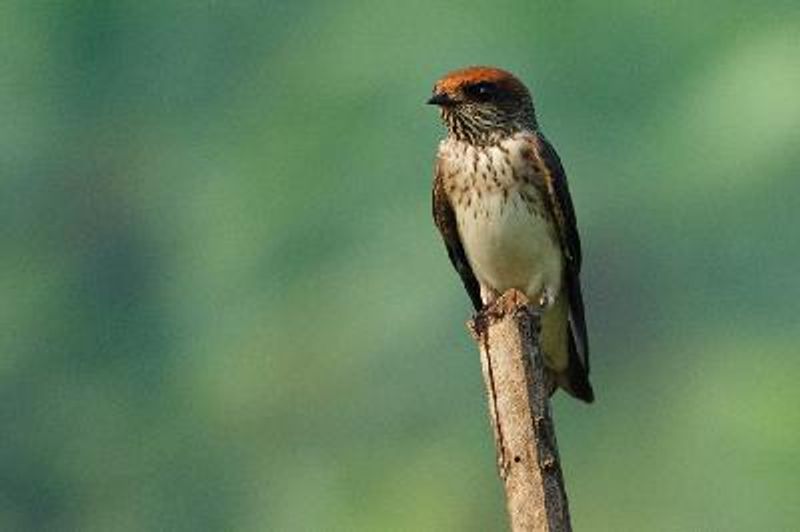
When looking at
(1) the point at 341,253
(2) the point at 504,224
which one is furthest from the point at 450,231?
(1) the point at 341,253

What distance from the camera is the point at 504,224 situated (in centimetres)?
568

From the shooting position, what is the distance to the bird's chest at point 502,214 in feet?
18.6

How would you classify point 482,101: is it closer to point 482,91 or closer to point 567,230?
point 482,91

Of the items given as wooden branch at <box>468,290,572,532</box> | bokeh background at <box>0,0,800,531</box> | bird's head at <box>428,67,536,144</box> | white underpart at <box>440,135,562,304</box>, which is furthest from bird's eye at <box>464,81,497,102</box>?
bokeh background at <box>0,0,800,531</box>

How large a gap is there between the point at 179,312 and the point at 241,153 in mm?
899

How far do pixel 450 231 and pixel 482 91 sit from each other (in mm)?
407

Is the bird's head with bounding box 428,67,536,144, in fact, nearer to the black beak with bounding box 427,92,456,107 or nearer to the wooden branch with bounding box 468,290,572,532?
the black beak with bounding box 427,92,456,107

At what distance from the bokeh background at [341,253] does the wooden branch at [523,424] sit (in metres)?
5.21

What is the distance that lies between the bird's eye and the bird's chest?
136 mm

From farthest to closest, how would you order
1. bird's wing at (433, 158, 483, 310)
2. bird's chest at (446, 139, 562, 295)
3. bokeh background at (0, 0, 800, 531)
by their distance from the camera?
1. bokeh background at (0, 0, 800, 531)
2. bird's wing at (433, 158, 483, 310)
3. bird's chest at (446, 139, 562, 295)

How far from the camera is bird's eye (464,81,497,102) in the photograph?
573 cm

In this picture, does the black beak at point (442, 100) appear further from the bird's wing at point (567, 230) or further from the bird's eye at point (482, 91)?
the bird's wing at point (567, 230)

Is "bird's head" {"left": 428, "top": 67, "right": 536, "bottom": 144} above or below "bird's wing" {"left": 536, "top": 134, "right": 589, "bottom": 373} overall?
above

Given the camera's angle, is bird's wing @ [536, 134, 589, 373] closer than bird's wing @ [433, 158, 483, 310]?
Yes
